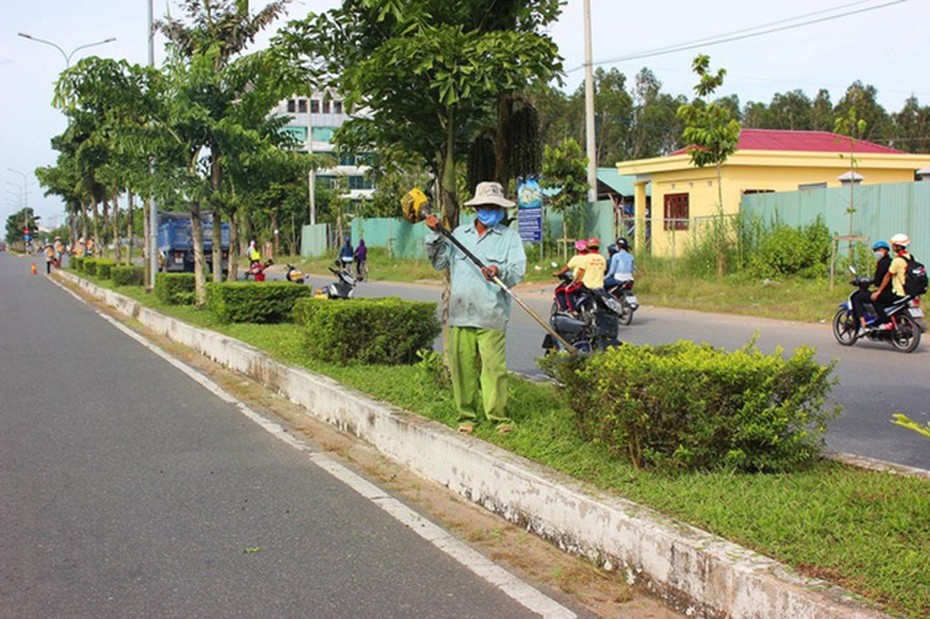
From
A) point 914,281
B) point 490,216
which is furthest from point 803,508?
point 914,281

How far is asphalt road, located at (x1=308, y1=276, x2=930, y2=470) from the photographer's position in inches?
277

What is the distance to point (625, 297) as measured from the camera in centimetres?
1580

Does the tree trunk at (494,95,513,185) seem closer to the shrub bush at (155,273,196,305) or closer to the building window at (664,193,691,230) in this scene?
the shrub bush at (155,273,196,305)

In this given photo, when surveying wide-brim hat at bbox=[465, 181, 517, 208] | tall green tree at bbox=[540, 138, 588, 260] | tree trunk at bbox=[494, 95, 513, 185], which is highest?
tall green tree at bbox=[540, 138, 588, 260]

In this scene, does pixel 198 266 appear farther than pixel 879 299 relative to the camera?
Yes

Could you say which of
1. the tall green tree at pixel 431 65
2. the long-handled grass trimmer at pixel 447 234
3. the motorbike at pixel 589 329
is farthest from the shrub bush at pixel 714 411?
the motorbike at pixel 589 329

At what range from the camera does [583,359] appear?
5.64 m

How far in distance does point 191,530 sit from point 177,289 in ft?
49.7

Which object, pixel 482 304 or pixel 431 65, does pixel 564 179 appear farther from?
pixel 482 304

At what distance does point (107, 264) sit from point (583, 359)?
1191 inches

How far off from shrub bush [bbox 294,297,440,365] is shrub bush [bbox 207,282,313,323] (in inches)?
201

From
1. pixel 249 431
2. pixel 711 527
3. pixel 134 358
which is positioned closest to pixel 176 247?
pixel 134 358

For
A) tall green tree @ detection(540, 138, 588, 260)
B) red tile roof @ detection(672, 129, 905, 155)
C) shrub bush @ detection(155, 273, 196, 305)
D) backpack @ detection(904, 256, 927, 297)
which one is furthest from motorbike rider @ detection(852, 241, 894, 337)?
red tile roof @ detection(672, 129, 905, 155)

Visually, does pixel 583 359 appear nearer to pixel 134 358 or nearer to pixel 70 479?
pixel 70 479
